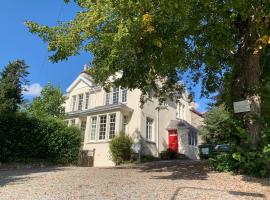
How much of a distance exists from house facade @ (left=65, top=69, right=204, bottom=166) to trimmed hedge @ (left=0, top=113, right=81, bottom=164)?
5.87 m

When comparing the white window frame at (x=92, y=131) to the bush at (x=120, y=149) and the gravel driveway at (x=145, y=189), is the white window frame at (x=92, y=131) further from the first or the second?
the gravel driveway at (x=145, y=189)

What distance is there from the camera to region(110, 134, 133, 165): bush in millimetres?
24891

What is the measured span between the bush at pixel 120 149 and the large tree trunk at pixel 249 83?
1362 cm

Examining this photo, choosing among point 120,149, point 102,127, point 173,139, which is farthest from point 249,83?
point 173,139

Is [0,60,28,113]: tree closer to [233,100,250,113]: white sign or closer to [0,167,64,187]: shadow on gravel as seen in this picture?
[0,167,64,187]: shadow on gravel

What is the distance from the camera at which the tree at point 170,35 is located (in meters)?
10.5

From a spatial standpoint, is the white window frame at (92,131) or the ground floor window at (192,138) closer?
the white window frame at (92,131)

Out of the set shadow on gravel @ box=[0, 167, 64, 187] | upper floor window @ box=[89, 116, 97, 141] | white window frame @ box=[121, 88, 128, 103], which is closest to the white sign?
shadow on gravel @ box=[0, 167, 64, 187]

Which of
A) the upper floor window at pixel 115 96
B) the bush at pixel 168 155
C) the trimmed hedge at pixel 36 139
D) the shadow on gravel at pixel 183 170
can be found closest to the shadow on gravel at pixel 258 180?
the shadow on gravel at pixel 183 170

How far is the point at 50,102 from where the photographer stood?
1219 inches

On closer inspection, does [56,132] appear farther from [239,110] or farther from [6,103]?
[6,103]

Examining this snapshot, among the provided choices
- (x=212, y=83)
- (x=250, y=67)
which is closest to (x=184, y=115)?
(x=212, y=83)

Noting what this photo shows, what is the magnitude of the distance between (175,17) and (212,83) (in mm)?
6845

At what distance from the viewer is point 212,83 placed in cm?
1770
